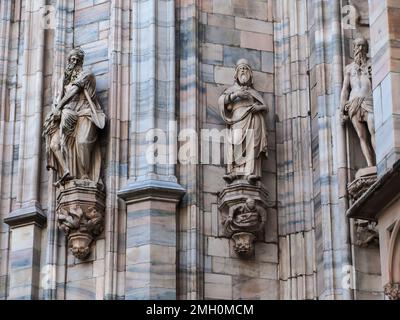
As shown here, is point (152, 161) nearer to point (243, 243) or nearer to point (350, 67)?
point (243, 243)

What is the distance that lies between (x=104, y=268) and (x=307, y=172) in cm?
282

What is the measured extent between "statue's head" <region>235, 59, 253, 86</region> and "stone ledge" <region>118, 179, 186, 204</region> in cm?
166

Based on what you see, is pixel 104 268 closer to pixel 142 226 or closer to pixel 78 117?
pixel 142 226

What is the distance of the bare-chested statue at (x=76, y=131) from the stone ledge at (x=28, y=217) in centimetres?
46

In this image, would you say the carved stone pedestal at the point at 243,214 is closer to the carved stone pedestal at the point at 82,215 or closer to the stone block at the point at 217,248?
the stone block at the point at 217,248

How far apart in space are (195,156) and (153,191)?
2.71 ft

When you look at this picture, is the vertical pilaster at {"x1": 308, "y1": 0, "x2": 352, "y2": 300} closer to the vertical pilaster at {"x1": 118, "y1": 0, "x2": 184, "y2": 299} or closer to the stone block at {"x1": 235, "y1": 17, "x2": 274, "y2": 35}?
the stone block at {"x1": 235, "y1": 17, "x2": 274, "y2": 35}

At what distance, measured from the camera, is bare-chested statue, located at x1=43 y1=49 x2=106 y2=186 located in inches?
781

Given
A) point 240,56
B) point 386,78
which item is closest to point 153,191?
point 240,56

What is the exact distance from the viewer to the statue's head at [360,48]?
769 inches

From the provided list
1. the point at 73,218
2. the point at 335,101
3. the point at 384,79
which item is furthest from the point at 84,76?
the point at 384,79

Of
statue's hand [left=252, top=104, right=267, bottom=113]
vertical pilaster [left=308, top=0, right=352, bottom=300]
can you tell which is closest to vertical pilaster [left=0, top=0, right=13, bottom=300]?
statue's hand [left=252, top=104, right=267, bottom=113]

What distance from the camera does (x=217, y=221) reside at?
19.6 meters

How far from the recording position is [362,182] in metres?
18.8
